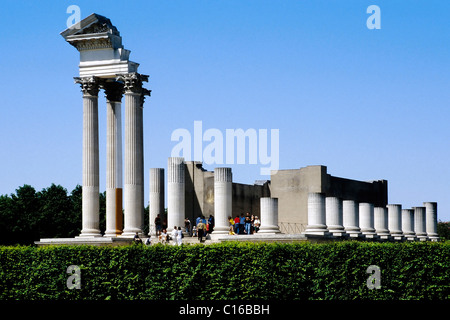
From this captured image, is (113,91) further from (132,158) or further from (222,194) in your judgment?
(222,194)

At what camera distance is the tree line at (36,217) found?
11712cm

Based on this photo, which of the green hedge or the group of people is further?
the group of people

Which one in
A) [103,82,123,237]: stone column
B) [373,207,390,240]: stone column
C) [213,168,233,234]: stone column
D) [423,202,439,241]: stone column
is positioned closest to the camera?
[213,168,233,234]: stone column

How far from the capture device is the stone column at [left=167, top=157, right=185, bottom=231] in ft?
216

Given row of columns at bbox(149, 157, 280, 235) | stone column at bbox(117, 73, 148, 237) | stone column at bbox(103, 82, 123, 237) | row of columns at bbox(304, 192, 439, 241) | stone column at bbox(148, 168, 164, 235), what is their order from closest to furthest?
row of columns at bbox(149, 157, 280, 235)
row of columns at bbox(304, 192, 439, 241)
stone column at bbox(117, 73, 148, 237)
stone column at bbox(103, 82, 123, 237)
stone column at bbox(148, 168, 164, 235)

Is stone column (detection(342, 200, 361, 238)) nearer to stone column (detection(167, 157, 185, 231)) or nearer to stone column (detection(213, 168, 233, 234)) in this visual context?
stone column (detection(213, 168, 233, 234))

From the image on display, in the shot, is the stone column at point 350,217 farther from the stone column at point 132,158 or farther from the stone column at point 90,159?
the stone column at point 90,159

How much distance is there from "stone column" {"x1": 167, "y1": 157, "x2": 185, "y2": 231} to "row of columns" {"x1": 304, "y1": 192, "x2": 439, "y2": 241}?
974 centimetres

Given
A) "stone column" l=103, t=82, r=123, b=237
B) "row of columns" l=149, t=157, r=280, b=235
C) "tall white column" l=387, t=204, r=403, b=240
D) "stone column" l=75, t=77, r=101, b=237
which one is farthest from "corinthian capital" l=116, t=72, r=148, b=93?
"tall white column" l=387, t=204, r=403, b=240

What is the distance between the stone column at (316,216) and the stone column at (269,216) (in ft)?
9.03

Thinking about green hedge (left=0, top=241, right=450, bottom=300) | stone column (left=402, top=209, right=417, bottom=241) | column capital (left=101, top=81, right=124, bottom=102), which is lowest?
green hedge (left=0, top=241, right=450, bottom=300)

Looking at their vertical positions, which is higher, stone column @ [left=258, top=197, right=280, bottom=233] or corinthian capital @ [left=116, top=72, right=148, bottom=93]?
corinthian capital @ [left=116, top=72, right=148, bottom=93]

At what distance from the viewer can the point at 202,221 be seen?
6438 centimetres

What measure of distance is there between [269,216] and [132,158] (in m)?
11.1
